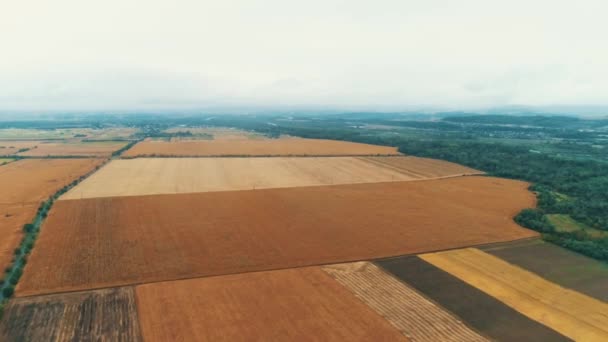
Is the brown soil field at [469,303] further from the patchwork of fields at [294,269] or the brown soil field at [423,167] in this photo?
the brown soil field at [423,167]

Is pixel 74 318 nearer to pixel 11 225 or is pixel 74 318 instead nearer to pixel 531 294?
pixel 11 225

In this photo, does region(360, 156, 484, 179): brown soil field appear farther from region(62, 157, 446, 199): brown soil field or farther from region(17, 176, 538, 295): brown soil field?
region(17, 176, 538, 295): brown soil field

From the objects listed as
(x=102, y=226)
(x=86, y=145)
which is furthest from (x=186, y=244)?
(x=86, y=145)

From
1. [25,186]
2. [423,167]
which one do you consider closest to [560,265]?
[423,167]

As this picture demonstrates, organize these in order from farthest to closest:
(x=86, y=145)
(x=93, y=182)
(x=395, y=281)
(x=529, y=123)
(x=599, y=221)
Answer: (x=529, y=123) < (x=86, y=145) < (x=93, y=182) < (x=599, y=221) < (x=395, y=281)

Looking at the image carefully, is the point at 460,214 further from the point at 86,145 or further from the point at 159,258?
the point at 86,145

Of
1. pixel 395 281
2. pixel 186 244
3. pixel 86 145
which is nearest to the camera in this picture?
pixel 395 281

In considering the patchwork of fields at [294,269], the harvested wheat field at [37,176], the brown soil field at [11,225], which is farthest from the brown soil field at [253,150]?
the brown soil field at [11,225]

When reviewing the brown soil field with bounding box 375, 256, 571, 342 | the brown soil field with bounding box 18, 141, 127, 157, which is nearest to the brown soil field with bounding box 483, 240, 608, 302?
the brown soil field with bounding box 375, 256, 571, 342
